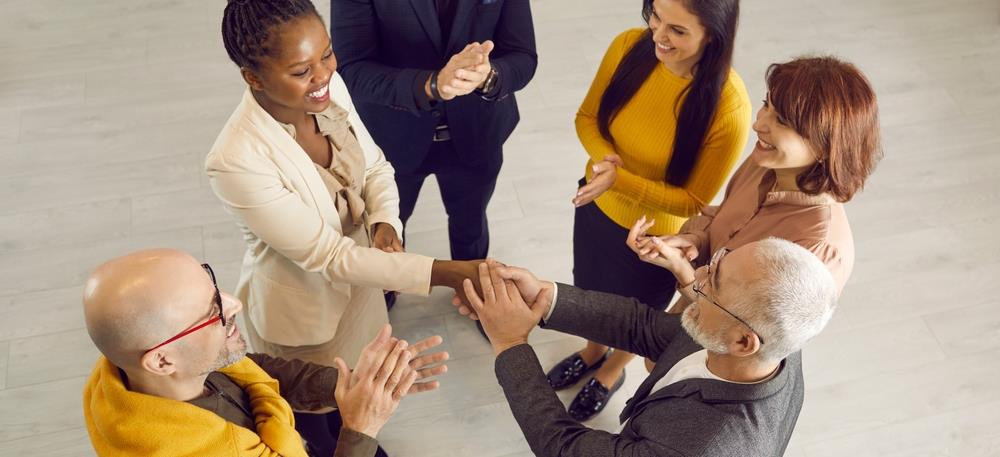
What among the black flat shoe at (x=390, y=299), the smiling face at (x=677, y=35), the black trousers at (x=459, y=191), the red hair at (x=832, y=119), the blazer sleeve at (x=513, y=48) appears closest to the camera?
the red hair at (x=832, y=119)

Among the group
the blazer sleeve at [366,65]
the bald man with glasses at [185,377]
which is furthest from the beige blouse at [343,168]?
the bald man with glasses at [185,377]

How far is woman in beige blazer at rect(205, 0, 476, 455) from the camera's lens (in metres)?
1.72

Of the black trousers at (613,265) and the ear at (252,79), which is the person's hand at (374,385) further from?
the black trousers at (613,265)

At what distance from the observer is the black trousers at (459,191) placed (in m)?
2.65

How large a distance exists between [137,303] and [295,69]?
60 centimetres

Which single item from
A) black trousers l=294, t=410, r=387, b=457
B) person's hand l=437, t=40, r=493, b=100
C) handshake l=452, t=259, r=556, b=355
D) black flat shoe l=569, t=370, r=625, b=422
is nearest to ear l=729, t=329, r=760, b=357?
handshake l=452, t=259, r=556, b=355

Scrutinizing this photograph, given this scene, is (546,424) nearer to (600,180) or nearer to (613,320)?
(613,320)

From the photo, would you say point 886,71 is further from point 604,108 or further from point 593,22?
point 604,108

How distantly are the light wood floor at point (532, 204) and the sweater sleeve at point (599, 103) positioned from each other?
1.00 meters

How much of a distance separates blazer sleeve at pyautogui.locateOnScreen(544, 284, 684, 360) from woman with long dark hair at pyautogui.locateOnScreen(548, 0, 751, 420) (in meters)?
0.38

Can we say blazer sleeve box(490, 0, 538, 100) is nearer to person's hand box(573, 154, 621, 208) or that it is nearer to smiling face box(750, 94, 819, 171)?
person's hand box(573, 154, 621, 208)


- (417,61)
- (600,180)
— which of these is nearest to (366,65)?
(417,61)

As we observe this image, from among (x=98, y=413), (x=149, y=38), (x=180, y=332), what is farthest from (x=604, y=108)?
(x=149, y=38)

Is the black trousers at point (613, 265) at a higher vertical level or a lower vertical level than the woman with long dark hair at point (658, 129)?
lower
